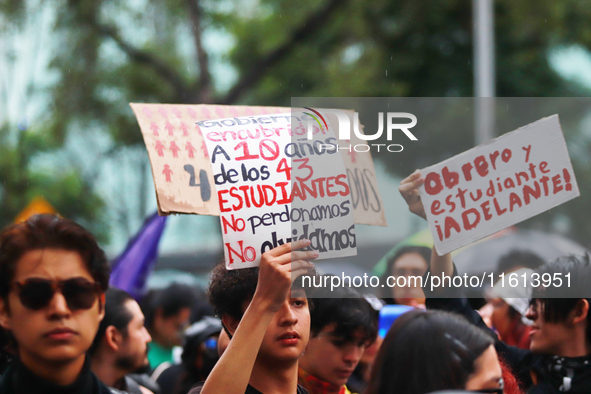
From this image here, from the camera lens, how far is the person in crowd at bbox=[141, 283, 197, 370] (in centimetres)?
555

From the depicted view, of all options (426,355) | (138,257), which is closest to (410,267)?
(426,355)

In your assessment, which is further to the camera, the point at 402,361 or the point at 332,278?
the point at 332,278

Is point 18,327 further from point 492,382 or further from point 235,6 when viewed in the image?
point 235,6

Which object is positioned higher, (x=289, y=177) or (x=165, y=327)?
(x=289, y=177)

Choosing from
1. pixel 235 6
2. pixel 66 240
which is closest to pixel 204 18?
pixel 235 6

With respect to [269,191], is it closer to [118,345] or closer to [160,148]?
[160,148]

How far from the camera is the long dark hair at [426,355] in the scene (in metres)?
1.80

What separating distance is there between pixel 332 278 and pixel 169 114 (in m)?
0.93

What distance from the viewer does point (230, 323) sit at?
2.39 m

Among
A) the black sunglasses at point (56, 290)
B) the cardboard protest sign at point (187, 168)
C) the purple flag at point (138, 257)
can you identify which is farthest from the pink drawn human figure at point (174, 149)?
the purple flag at point (138, 257)

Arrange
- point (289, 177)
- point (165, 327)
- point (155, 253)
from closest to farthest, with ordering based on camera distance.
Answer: point (289, 177), point (155, 253), point (165, 327)

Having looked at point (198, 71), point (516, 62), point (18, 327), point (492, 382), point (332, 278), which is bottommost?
point (492, 382)

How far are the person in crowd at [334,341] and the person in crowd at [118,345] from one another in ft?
3.07

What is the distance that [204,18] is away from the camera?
Result: 472 inches
